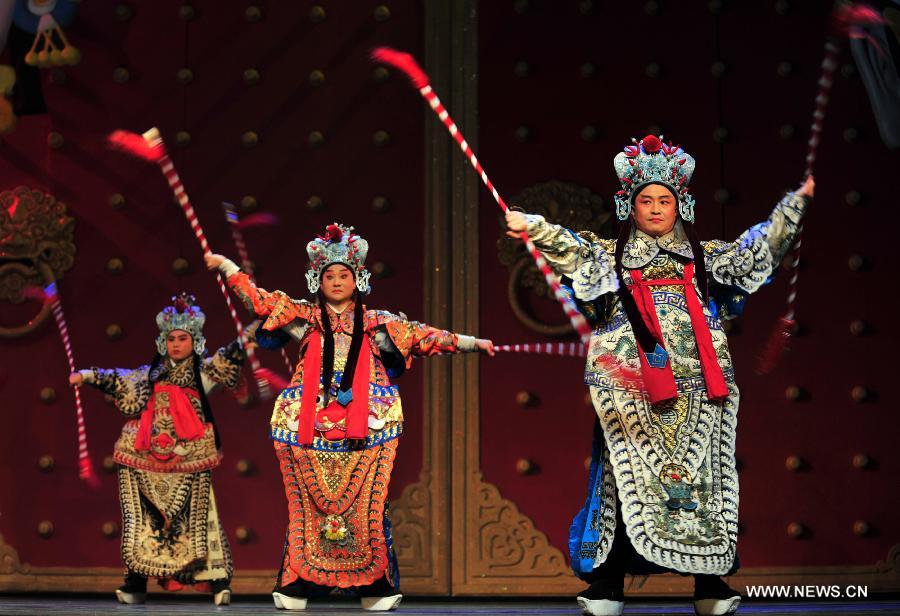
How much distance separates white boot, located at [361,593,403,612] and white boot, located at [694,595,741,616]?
3.94 ft

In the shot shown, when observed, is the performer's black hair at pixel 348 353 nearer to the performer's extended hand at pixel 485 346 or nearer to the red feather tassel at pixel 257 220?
the performer's extended hand at pixel 485 346

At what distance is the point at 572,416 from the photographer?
6168mm

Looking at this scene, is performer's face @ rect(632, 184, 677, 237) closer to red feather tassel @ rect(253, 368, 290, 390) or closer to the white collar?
the white collar

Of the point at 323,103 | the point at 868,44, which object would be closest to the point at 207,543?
the point at 323,103

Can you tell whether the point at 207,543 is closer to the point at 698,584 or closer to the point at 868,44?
the point at 698,584

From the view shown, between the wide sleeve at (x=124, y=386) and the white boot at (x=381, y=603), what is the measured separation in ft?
4.58

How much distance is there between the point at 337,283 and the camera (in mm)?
5207

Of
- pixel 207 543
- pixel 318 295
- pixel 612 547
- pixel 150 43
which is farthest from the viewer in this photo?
pixel 150 43

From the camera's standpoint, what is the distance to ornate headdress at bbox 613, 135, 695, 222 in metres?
4.57

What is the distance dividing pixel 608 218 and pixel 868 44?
128 centimetres

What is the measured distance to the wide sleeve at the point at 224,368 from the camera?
5.87 metres

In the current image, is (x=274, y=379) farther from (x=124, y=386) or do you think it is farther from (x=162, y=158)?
(x=162, y=158)

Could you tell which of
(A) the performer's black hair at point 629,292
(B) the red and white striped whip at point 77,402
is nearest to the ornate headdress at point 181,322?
(B) the red and white striped whip at point 77,402

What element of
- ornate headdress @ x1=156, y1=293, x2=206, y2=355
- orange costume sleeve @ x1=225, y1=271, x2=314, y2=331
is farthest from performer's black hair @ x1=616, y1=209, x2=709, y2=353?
ornate headdress @ x1=156, y1=293, x2=206, y2=355
